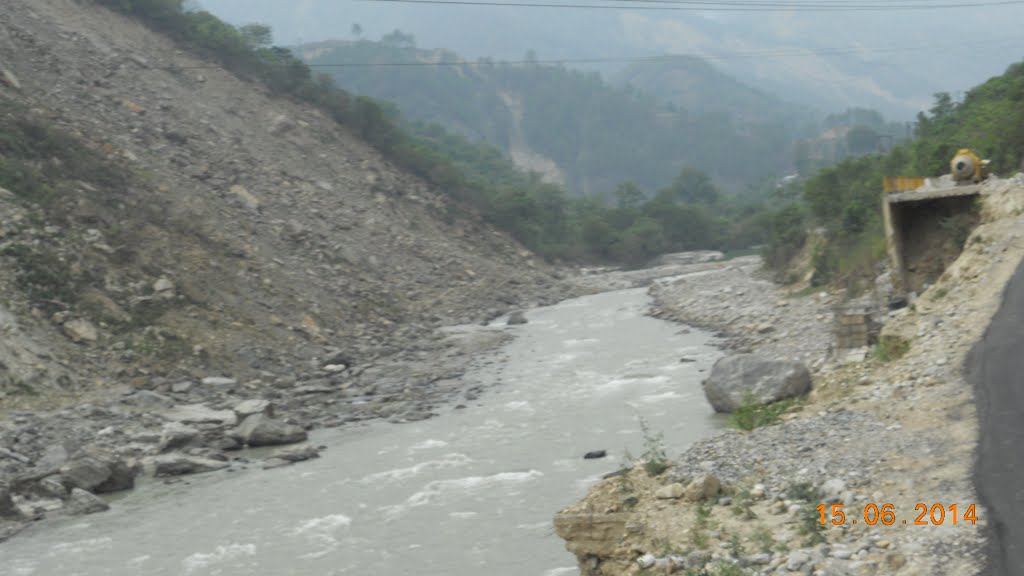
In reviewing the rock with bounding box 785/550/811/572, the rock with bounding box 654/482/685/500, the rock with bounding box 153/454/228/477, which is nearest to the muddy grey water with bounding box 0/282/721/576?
the rock with bounding box 153/454/228/477

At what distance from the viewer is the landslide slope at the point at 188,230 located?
2131 centimetres

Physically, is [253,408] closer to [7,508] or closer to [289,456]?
[289,456]

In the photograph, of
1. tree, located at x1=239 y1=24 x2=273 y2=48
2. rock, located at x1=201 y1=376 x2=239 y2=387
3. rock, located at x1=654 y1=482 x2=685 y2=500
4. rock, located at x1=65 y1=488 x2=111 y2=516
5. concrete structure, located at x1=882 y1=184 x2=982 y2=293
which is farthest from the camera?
tree, located at x1=239 y1=24 x2=273 y2=48

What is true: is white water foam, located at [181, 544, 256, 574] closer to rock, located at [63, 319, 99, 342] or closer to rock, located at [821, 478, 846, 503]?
rock, located at [821, 478, 846, 503]

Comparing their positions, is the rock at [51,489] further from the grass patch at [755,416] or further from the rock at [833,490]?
the rock at [833,490]

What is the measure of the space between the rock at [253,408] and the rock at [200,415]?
4.9 inches

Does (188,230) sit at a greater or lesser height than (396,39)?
lesser

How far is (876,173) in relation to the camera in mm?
33188

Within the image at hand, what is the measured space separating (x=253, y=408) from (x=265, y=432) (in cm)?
137

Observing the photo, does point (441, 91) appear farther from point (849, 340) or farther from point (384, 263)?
point (849, 340)

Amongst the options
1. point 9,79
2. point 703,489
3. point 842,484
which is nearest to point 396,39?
point 9,79

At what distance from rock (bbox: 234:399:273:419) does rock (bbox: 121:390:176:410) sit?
55.4 inches

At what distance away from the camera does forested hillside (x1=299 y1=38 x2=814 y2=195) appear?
140 meters

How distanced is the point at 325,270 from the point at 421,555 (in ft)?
65.7
